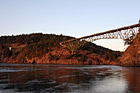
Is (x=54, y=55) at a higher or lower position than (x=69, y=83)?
higher

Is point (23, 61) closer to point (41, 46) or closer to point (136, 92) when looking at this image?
point (41, 46)

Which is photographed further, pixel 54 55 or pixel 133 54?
pixel 54 55

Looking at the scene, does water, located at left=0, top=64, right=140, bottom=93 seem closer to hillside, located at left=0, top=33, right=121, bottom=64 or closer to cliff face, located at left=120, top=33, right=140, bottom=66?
cliff face, located at left=120, top=33, right=140, bottom=66

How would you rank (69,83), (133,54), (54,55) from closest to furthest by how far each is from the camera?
(69,83)
(133,54)
(54,55)

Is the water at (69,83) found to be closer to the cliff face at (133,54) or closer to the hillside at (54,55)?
the cliff face at (133,54)

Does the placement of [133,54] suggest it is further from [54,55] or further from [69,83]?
[54,55]

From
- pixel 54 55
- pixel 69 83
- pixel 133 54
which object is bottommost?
pixel 69 83

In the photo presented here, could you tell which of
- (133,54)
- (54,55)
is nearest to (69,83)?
(133,54)

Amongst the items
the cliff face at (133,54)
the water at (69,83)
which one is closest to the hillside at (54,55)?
the cliff face at (133,54)

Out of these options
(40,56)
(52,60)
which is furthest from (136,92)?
(40,56)

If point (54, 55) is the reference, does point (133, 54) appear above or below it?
below

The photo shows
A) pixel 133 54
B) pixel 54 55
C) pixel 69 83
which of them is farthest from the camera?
pixel 54 55

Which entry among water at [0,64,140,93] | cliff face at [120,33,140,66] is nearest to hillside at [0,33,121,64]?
cliff face at [120,33,140,66]

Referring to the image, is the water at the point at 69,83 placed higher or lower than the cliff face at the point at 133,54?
lower
